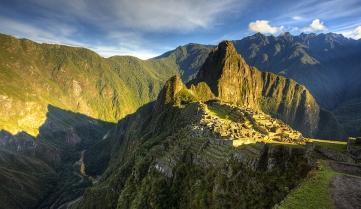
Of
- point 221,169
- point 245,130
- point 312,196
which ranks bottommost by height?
point 221,169

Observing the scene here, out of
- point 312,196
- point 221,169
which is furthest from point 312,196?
point 221,169

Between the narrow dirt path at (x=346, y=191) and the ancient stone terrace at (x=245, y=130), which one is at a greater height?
the ancient stone terrace at (x=245, y=130)

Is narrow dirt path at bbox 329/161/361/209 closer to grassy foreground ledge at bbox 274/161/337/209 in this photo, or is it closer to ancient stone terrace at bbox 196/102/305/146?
grassy foreground ledge at bbox 274/161/337/209

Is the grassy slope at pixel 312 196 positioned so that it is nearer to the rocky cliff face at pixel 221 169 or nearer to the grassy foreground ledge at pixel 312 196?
the grassy foreground ledge at pixel 312 196

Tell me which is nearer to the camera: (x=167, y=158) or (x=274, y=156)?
(x=274, y=156)

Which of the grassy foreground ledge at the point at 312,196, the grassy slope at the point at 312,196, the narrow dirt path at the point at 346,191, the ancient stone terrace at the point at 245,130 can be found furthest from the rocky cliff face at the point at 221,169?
the grassy foreground ledge at the point at 312,196

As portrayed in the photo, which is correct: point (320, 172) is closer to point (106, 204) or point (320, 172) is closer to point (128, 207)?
point (128, 207)

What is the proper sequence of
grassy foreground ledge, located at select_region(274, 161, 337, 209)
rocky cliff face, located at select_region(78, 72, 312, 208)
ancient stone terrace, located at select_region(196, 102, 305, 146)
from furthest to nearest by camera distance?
ancient stone terrace, located at select_region(196, 102, 305, 146) < rocky cliff face, located at select_region(78, 72, 312, 208) < grassy foreground ledge, located at select_region(274, 161, 337, 209)

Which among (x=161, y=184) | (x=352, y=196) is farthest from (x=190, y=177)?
(x=352, y=196)

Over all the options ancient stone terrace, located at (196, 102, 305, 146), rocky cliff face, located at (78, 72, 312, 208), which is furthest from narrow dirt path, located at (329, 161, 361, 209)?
ancient stone terrace, located at (196, 102, 305, 146)

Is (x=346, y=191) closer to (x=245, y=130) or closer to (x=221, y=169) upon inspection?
(x=221, y=169)

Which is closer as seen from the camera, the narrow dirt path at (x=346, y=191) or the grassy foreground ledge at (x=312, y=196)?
the grassy foreground ledge at (x=312, y=196)
